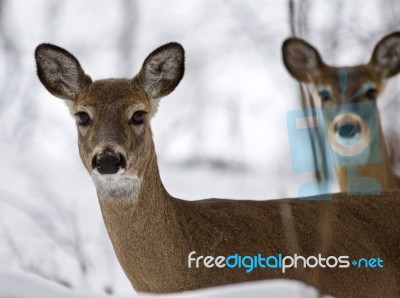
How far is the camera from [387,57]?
784 centimetres

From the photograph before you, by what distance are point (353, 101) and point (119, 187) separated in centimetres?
318

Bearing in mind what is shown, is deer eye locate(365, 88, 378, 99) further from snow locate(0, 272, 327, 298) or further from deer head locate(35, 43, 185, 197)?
snow locate(0, 272, 327, 298)

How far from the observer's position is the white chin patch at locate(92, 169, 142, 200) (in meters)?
4.63

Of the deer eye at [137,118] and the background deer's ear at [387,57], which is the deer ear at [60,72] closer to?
the deer eye at [137,118]

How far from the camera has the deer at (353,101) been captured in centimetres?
700

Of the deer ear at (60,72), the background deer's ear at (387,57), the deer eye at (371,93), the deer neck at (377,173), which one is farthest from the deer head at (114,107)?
the background deer's ear at (387,57)

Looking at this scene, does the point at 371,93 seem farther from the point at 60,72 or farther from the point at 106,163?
the point at 106,163

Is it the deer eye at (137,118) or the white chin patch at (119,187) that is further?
the deer eye at (137,118)

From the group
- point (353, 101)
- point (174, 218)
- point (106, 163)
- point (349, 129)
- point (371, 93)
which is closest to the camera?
point (106, 163)

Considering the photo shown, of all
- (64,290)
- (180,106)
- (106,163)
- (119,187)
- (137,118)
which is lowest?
(64,290)

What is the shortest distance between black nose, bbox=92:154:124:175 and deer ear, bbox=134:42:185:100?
743mm

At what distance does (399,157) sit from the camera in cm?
932

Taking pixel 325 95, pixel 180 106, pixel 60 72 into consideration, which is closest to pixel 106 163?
pixel 60 72

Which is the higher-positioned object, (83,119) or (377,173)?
(83,119)
